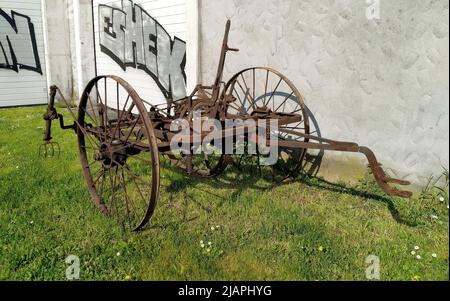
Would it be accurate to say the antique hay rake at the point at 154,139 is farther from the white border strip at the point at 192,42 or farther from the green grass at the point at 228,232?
the white border strip at the point at 192,42

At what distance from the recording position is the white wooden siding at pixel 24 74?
387 inches

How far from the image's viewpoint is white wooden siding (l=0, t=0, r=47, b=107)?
984cm

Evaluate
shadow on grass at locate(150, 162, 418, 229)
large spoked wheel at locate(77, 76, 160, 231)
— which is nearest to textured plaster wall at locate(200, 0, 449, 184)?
shadow on grass at locate(150, 162, 418, 229)

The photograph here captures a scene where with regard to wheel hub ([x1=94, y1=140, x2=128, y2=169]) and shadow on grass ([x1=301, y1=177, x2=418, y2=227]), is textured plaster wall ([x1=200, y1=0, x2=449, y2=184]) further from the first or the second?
wheel hub ([x1=94, y1=140, x2=128, y2=169])

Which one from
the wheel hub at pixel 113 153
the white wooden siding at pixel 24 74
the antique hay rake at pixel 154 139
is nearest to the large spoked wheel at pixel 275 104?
the antique hay rake at pixel 154 139

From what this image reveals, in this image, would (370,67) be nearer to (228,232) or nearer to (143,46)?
(228,232)

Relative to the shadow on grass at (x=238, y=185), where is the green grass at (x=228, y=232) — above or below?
below

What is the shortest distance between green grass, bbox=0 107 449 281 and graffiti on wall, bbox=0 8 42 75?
6.47 m

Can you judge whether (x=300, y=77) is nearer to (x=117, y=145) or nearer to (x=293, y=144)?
(x=293, y=144)

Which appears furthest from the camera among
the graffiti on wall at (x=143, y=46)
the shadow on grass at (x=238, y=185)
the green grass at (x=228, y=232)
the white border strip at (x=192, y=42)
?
the graffiti on wall at (x=143, y=46)

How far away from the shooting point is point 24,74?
10.2 meters

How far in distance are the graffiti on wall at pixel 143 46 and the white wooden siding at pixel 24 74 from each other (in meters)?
2.14

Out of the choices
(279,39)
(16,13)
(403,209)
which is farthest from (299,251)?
→ (16,13)

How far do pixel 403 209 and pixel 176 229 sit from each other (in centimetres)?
220
